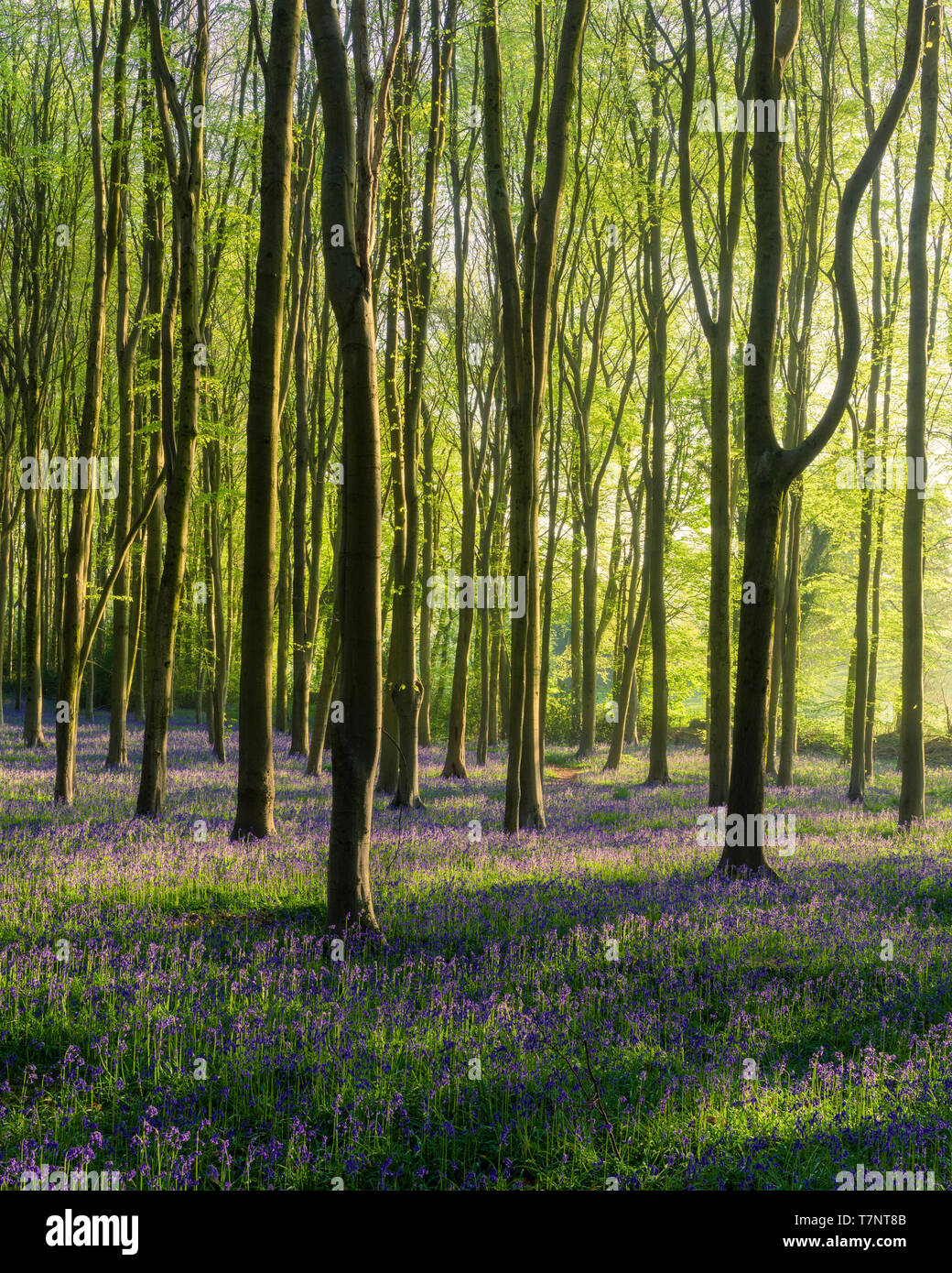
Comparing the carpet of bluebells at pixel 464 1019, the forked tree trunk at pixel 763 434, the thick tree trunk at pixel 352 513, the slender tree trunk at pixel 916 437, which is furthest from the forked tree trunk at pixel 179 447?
the slender tree trunk at pixel 916 437

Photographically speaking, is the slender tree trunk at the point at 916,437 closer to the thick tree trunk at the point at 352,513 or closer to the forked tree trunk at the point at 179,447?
the thick tree trunk at the point at 352,513

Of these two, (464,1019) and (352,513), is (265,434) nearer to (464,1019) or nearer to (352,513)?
(352,513)

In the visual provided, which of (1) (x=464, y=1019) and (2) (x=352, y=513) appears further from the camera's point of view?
(2) (x=352, y=513)

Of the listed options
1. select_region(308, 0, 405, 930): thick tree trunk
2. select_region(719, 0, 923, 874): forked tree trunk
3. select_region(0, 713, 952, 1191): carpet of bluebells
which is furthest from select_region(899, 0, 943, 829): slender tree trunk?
select_region(308, 0, 405, 930): thick tree trunk

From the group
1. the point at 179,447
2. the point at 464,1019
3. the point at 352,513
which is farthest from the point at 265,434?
the point at 464,1019

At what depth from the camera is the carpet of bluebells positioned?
3.24 meters

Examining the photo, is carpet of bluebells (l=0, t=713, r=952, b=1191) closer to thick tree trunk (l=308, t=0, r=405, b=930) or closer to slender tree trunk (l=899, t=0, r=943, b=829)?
thick tree trunk (l=308, t=0, r=405, b=930)

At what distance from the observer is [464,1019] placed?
4.24 metres

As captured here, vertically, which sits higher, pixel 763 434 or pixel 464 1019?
pixel 763 434

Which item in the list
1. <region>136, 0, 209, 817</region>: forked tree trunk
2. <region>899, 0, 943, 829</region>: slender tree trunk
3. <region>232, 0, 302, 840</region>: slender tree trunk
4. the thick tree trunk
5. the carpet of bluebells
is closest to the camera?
the carpet of bluebells

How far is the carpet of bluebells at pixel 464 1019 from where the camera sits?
3.24 metres

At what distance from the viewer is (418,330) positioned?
12445 mm
